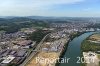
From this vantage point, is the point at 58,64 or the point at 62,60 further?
the point at 62,60

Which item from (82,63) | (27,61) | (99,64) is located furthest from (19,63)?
(99,64)

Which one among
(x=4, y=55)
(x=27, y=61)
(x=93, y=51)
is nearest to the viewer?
(x=27, y=61)

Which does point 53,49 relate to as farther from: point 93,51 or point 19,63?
point 19,63

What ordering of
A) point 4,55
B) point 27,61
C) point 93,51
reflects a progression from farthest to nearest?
point 93,51 < point 4,55 < point 27,61

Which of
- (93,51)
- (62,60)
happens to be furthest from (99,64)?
(93,51)

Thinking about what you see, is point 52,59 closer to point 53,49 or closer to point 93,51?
point 53,49

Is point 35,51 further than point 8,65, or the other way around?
point 35,51

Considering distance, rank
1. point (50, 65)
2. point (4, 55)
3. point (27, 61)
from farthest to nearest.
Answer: point (4, 55) → point (27, 61) → point (50, 65)
